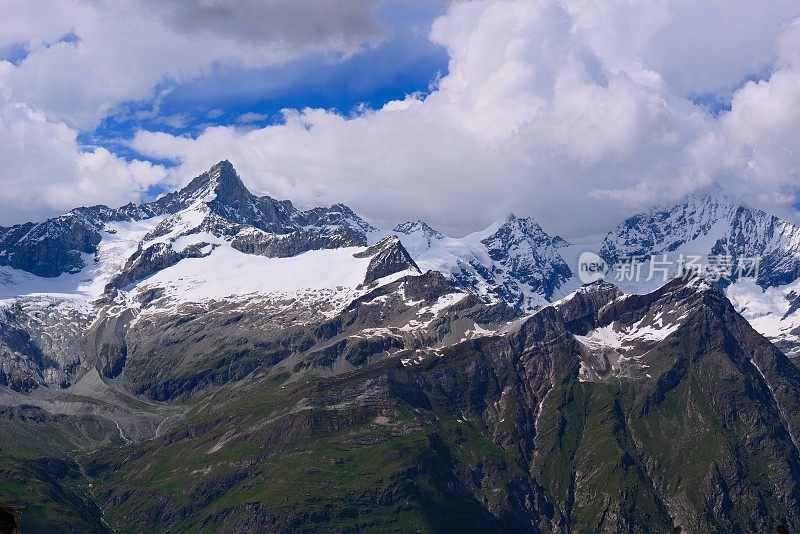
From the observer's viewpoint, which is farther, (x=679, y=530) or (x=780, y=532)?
(x=679, y=530)

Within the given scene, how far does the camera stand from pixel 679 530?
5969cm

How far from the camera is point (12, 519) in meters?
57.0

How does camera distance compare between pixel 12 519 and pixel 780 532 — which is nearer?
pixel 780 532

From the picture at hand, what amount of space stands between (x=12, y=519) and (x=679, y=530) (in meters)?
37.4

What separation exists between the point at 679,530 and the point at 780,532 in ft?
24.0

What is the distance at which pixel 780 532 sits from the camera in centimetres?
5344

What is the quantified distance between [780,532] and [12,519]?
134ft

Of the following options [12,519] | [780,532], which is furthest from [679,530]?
[12,519]

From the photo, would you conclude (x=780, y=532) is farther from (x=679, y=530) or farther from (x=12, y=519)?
(x=12, y=519)
